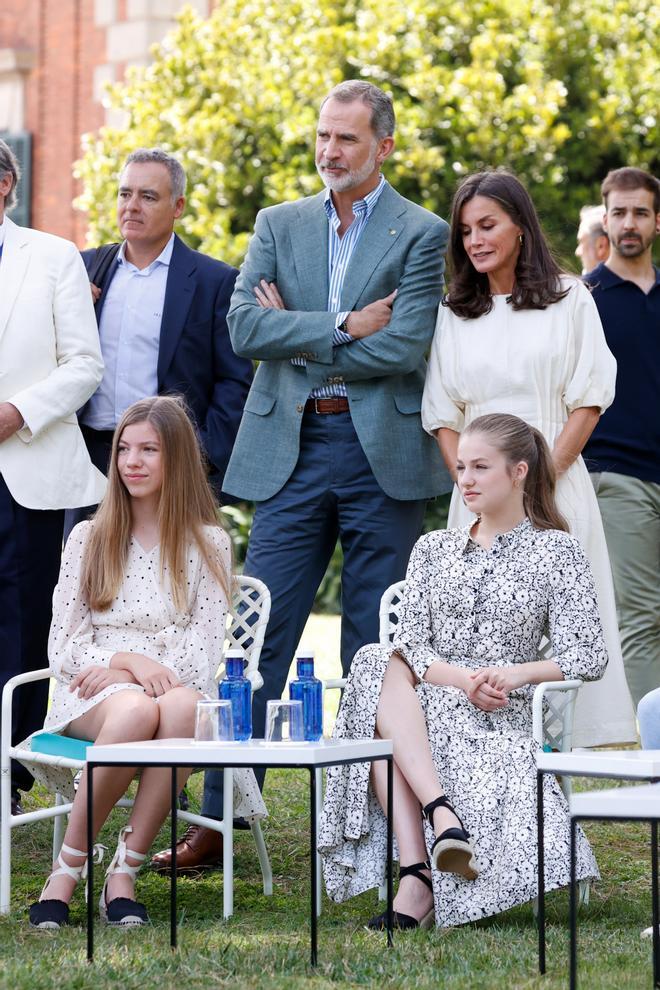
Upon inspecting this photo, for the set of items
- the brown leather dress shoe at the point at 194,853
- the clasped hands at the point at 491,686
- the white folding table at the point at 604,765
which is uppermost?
the clasped hands at the point at 491,686

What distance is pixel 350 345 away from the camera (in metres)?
5.26

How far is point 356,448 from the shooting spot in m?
5.33

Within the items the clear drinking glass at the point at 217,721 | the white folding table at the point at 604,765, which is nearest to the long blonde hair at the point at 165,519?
the clear drinking glass at the point at 217,721

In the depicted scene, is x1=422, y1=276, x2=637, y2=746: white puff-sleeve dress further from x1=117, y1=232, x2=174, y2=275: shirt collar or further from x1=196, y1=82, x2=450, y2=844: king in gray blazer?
x1=117, y1=232, x2=174, y2=275: shirt collar

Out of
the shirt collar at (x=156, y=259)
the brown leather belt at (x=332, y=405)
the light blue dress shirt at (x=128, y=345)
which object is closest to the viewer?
the brown leather belt at (x=332, y=405)

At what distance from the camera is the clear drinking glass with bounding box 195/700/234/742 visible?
3906 millimetres

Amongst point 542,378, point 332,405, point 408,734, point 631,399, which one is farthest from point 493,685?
point 631,399

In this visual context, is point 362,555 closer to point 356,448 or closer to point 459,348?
point 356,448

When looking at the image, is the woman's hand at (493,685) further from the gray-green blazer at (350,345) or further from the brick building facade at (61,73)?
the brick building facade at (61,73)

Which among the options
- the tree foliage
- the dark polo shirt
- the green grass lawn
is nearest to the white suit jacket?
the green grass lawn

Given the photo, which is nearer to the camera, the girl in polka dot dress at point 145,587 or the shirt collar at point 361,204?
the girl in polka dot dress at point 145,587

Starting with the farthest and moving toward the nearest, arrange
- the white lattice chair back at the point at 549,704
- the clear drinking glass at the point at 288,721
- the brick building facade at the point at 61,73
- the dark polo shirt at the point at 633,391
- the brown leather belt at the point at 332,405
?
the brick building facade at the point at 61,73 < the dark polo shirt at the point at 633,391 < the brown leather belt at the point at 332,405 < the white lattice chair back at the point at 549,704 < the clear drinking glass at the point at 288,721

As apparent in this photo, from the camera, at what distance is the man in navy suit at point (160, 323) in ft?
18.7

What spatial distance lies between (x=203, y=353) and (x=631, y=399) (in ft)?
5.47
